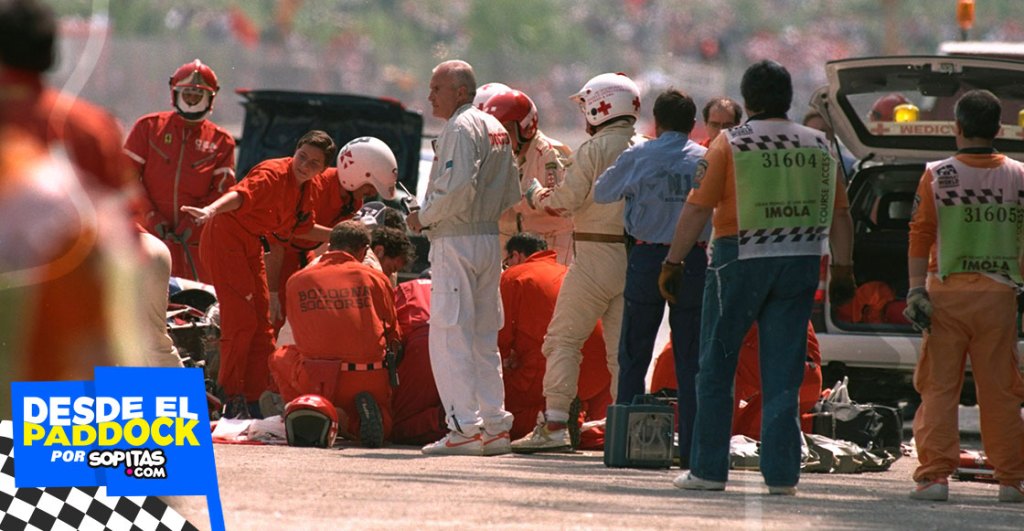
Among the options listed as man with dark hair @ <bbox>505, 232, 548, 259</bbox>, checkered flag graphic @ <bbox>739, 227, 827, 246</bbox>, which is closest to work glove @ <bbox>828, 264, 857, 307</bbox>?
checkered flag graphic @ <bbox>739, 227, 827, 246</bbox>

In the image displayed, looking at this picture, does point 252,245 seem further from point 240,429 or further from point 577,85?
point 577,85

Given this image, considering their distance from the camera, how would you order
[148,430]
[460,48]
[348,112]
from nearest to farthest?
[148,430], [348,112], [460,48]

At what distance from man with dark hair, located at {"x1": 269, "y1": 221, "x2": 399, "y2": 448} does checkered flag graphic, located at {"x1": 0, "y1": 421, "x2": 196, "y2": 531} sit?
484 cm

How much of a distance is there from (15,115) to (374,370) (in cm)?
594

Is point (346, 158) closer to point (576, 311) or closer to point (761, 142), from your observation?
point (576, 311)

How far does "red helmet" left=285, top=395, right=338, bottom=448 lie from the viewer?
9148 millimetres

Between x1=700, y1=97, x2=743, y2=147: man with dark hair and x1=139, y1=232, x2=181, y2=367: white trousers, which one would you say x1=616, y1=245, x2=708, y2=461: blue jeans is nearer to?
x1=700, y1=97, x2=743, y2=147: man with dark hair

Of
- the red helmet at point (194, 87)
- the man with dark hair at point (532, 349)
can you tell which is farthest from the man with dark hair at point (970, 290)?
the red helmet at point (194, 87)

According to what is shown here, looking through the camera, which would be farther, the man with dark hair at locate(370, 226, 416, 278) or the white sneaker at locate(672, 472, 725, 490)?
the man with dark hair at locate(370, 226, 416, 278)

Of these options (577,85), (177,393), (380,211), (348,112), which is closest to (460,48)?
(577,85)

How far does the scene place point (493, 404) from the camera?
30.5 ft

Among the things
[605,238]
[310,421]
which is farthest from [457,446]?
[605,238]

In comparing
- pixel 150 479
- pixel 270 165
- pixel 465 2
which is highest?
pixel 465 2
